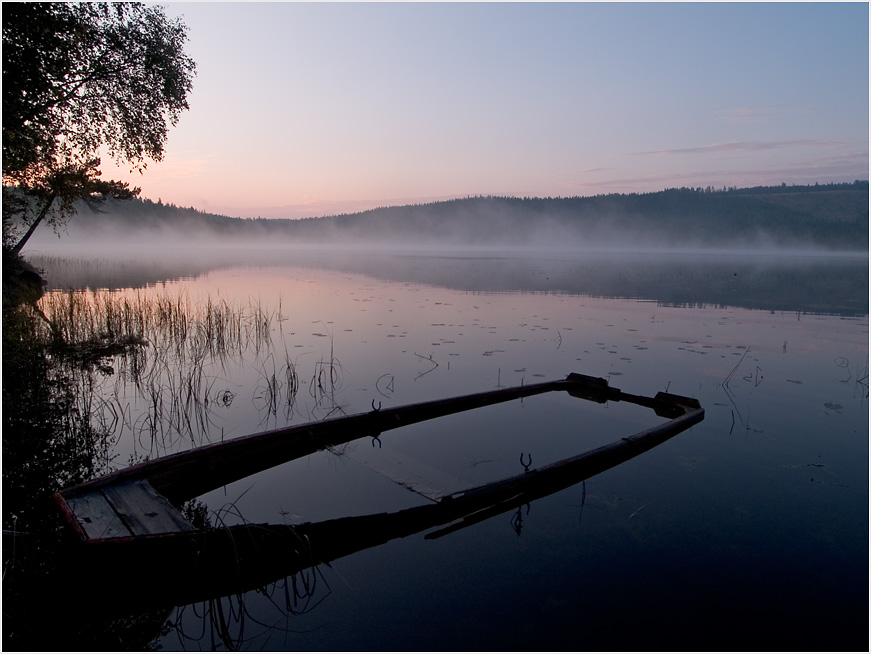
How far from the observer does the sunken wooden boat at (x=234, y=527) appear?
3.49 m

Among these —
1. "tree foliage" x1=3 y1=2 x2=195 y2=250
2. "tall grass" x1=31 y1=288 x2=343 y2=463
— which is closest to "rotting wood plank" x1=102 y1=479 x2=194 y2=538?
"tall grass" x1=31 y1=288 x2=343 y2=463

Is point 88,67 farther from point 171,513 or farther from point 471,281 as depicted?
point 471,281

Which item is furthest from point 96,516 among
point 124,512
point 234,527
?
point 234,527

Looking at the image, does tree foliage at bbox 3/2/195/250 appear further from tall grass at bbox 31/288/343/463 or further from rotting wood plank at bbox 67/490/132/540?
rotting wood plank at bbox 67/490/132/540

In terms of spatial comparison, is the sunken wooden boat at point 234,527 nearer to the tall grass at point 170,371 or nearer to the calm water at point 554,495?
the calm water at point 554,495

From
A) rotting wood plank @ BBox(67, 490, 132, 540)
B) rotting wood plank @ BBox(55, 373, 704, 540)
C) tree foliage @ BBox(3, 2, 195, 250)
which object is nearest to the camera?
rotting wood plank @ BBox(67, 490, 132, 540)

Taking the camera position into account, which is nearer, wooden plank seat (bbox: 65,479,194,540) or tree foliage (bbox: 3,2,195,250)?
wooden plank seat (bbox: 65,479,194,540)

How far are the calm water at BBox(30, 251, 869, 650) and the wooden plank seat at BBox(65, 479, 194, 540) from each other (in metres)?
0.66

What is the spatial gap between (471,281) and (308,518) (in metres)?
25.2

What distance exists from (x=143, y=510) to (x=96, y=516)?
31 cm

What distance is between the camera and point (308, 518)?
4.92 metres

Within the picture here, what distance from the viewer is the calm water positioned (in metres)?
3.68

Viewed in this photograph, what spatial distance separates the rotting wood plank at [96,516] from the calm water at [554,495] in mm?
739

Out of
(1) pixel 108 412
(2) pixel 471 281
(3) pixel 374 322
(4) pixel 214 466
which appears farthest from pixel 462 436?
(2) pixel 471 281
